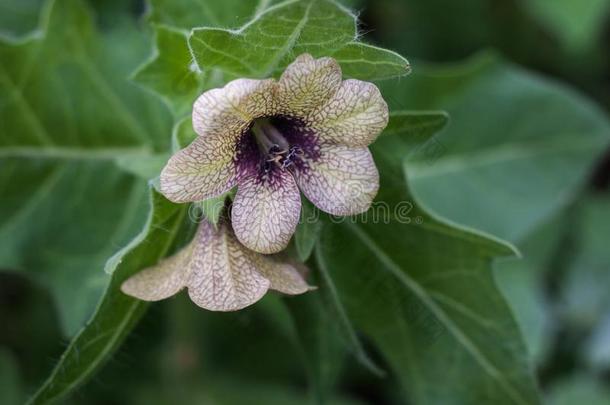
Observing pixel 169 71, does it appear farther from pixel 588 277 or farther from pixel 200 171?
pixel 588 277

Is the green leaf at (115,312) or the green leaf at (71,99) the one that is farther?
the green leaf at (71,99)

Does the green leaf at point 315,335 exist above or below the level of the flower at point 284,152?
below

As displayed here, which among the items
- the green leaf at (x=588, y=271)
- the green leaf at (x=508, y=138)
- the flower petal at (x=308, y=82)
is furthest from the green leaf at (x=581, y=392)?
the flower petal at (x=308, y=82)

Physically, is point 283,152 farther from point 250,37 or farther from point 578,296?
point 578,296

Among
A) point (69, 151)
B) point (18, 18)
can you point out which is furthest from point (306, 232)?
point (18, 18)

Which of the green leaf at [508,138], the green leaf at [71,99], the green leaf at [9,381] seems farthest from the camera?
the green leaf at [508,138]

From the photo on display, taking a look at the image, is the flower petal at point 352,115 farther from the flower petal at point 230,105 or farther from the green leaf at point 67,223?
the green leaf at point 67,223

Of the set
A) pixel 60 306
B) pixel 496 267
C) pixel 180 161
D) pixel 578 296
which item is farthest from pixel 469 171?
pixel 180 161

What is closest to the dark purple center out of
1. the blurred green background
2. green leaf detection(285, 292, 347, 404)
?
green leaf detection(285, 292, 347, 404)
